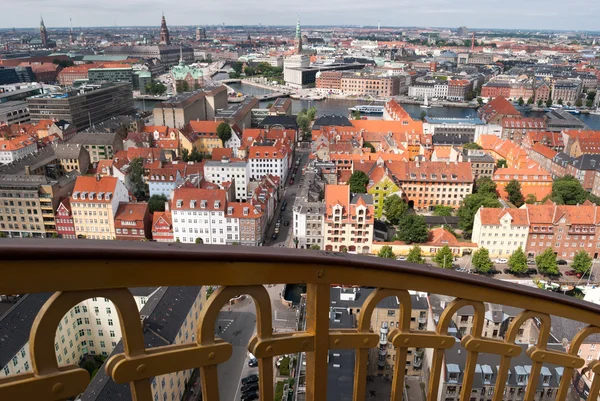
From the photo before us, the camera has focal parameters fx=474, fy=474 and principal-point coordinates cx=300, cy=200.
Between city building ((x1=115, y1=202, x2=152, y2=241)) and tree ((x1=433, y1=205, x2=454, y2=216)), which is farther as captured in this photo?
tree ((x1=433, y1=205, x2=454, y2=216))

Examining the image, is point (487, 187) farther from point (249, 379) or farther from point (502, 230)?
point (249, 379)

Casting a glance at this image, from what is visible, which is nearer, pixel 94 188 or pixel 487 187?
pixel 94 188

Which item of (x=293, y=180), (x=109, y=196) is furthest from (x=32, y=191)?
(x=293, y=180)

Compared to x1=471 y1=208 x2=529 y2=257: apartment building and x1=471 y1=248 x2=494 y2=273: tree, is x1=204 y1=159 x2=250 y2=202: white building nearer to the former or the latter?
x1=471 y1=208 x2=529 y2=257: apartment building

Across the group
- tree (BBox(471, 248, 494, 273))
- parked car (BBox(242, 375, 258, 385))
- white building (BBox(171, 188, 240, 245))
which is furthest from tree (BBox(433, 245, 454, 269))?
parked car (BBox(242, 375, 258, 385))

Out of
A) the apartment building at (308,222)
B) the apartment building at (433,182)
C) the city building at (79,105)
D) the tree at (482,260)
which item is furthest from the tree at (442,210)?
the city building at (79,105)

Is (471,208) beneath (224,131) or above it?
beneath

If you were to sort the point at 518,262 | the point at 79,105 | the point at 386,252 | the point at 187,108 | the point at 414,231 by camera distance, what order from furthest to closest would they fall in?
the point at 187,108 < the point at 79,105 < the point at 414,231 < the point at 386,252 < the point at 518,262

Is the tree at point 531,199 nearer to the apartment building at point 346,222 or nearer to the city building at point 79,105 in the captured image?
the apartment building at point 346,222

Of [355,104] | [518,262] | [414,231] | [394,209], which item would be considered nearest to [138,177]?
[394,209]
